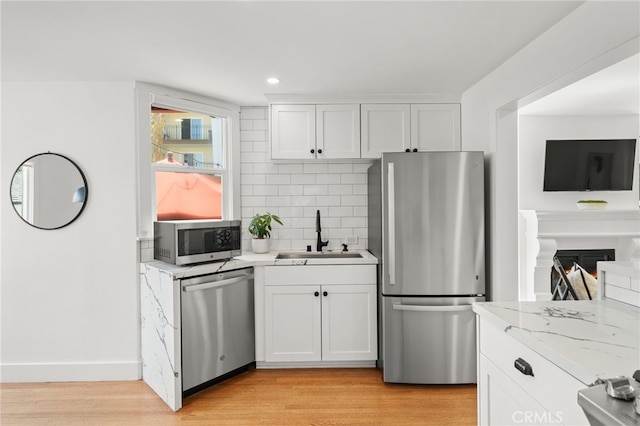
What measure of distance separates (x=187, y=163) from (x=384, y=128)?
5.89 feet

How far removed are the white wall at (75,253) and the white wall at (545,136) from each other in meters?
3.95

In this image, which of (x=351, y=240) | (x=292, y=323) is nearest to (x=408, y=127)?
(x=351, y=240)

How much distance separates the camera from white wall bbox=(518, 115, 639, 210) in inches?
163

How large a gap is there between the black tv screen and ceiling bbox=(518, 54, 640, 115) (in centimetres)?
33

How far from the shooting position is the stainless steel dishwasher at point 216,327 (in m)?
2.59

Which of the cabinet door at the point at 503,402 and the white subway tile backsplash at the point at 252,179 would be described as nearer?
the cabinet door at the point at 503,402

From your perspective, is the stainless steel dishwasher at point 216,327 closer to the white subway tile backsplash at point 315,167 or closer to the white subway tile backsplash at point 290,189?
the white subway tile backsplash at point 290,189

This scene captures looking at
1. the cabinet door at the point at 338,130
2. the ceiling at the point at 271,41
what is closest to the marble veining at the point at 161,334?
the ceiling at the point at 271,41

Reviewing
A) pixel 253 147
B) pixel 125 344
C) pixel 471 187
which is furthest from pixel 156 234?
pixel 471 187

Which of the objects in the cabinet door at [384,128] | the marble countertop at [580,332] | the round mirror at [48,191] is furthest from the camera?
the cabinet door at [384,128]

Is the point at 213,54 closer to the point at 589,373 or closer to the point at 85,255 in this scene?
the point at 85,255

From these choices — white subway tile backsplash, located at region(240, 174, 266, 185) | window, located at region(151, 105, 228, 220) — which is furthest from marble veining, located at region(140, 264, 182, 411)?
white subway tile backsplash, located at region(240, 174, 266, 185)

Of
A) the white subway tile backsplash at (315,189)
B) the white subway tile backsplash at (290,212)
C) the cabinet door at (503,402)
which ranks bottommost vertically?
the cabinet door at (503,402)

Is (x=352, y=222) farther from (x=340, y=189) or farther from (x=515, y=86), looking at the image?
(x=515, y=86)
